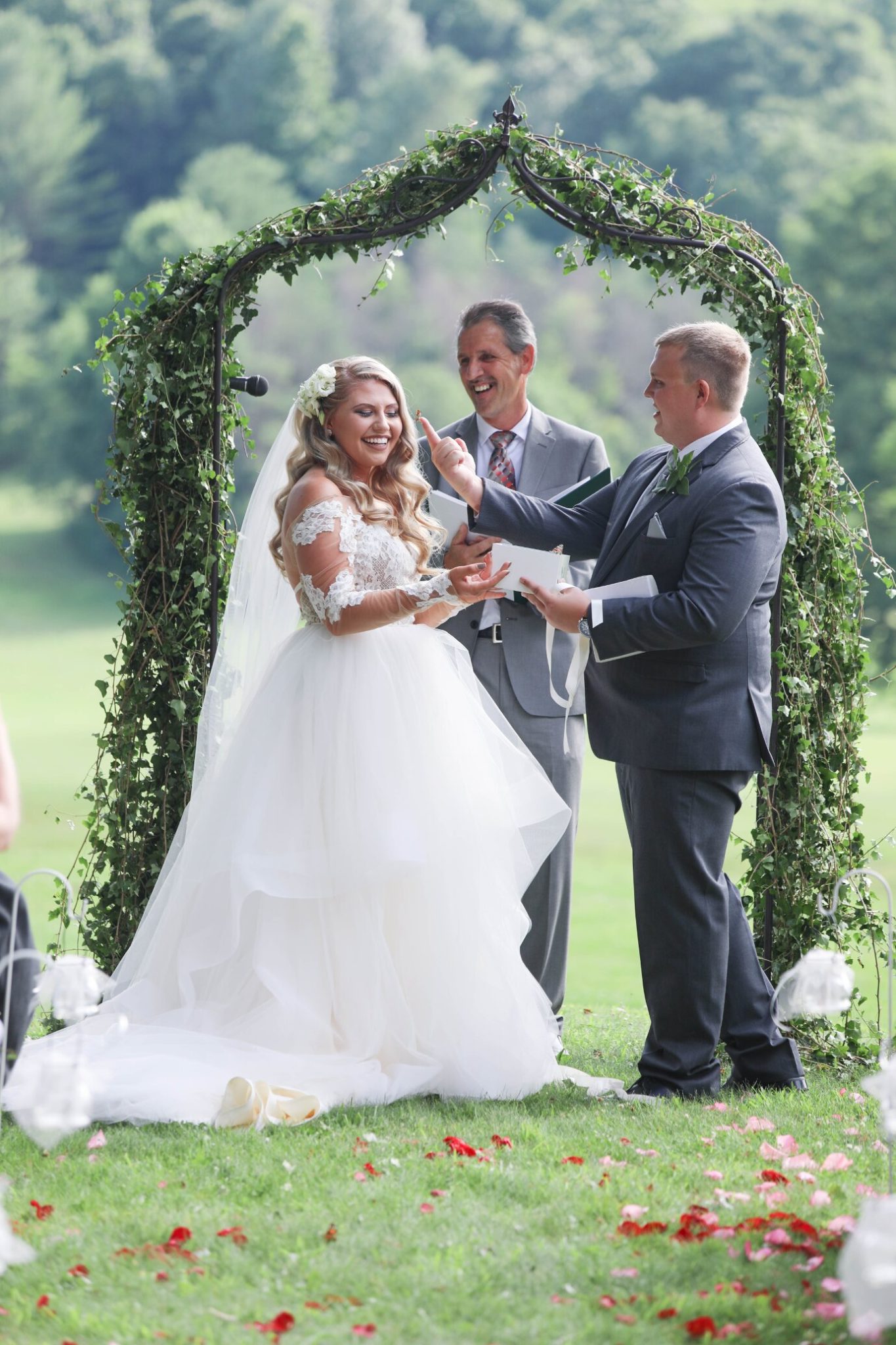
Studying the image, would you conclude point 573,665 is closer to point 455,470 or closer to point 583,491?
point 583,491

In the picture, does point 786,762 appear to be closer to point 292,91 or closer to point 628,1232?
point 628,1232

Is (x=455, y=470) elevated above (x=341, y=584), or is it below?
above

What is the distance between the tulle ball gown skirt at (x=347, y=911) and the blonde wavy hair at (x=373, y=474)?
0.36m

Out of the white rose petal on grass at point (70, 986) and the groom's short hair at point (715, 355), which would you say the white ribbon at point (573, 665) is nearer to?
the groom's short hair at point (715, 355)

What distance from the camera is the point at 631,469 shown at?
14.5 ft

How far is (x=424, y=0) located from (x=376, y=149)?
6.45 metres

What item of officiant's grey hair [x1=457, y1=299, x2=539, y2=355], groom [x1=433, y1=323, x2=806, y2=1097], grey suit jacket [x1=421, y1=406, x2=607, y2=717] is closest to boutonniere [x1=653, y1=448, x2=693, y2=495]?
groom [x1=433, y1=323, x2=806, y2=1097]

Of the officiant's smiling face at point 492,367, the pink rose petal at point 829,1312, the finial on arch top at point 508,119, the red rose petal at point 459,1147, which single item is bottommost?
the pink rose petal at point 829,1312

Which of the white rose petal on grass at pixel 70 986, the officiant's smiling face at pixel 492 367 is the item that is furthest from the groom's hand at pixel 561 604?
the white rose petal on grass at pixel 70 986

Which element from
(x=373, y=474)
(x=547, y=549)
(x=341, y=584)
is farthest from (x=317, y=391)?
(x=547, y=549)

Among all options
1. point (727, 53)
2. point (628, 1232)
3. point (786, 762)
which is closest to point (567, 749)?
point (786, 762)

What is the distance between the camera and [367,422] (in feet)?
14.3

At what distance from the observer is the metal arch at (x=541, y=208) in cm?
452

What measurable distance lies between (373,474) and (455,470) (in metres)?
0.25
